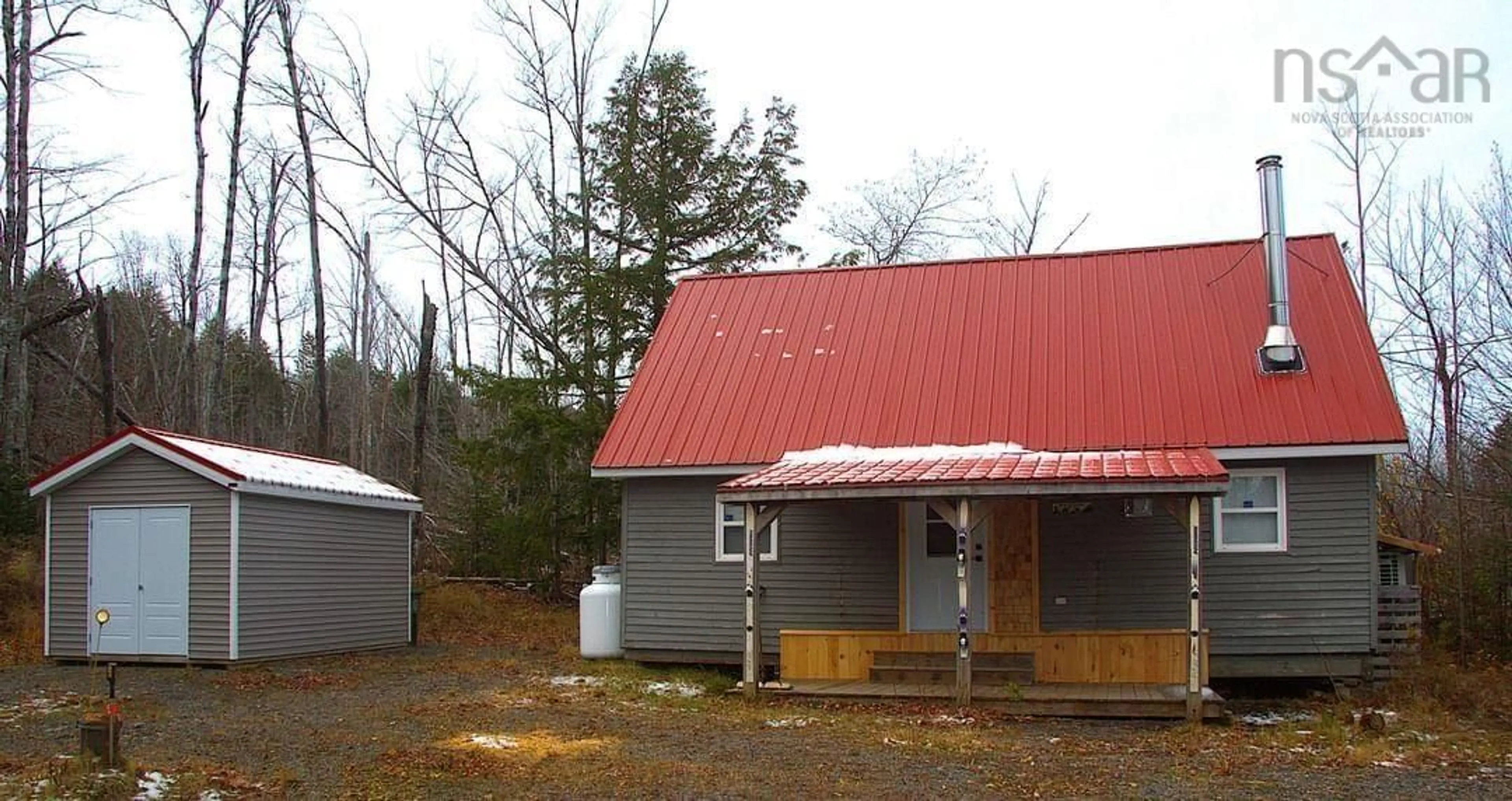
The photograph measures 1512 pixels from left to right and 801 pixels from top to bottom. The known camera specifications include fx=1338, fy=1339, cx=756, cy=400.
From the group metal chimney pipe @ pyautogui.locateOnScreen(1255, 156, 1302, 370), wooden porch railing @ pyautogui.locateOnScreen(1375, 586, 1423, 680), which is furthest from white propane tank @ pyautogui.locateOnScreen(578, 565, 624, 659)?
wooden porch railing @ pyautogui.locateOnScreen(1375, 586, 1423, 680)

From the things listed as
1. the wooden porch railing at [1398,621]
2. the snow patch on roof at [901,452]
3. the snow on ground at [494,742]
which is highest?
the snow patch on roof at [901,452]

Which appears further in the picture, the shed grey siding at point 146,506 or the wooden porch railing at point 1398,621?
the shed grey siding at point 146,506

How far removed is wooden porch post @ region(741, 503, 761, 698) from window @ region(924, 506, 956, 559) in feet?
9.23

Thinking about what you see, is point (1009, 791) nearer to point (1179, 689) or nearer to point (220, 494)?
point (1179, 689)

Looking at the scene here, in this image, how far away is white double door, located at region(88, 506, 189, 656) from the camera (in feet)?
53.0

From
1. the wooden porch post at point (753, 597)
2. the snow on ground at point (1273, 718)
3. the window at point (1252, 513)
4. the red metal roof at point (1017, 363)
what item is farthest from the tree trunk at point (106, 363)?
the snow on ground at point (1273, 718)

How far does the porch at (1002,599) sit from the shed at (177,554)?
587 cm

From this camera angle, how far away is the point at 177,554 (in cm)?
1617

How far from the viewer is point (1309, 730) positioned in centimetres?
1197

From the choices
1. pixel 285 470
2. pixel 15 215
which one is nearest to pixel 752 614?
pixel 285 470

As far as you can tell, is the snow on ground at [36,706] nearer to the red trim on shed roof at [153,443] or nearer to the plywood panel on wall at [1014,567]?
the red trim on shed roof at [153,443]

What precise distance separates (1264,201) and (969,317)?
398 centimetres

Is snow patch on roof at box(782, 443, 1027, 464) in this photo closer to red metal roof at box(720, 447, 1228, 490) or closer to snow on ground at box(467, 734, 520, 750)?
red metal roof at box(720, 447, 1228, 490)

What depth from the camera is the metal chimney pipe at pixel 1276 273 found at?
1562 centimetres
